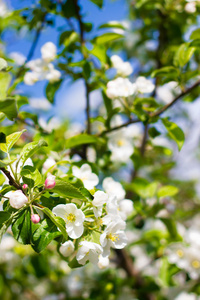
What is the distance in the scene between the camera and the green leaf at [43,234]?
2.57 ft

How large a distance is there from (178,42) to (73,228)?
163cm

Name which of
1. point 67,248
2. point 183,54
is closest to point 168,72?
point 183,54

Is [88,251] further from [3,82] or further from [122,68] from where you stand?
[122,68]

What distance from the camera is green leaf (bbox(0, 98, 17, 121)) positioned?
28.3 inches

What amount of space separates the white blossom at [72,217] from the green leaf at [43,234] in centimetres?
3

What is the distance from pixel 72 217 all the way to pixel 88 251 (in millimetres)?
104

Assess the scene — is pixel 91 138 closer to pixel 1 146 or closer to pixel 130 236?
pixel 1 146

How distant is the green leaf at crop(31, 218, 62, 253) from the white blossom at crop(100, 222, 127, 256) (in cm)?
12

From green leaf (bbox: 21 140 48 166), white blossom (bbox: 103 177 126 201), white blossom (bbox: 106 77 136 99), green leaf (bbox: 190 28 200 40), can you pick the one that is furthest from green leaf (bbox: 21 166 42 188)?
green leaf (bbox: 190 28 200 40)

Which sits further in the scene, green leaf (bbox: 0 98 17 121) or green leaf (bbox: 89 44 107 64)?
green leaf (bbox: 89 44 107 64)

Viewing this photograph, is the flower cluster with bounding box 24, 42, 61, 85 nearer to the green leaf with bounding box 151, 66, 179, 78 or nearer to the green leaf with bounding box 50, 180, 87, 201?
the green leaf with bounding box 151, 66, 179, 78

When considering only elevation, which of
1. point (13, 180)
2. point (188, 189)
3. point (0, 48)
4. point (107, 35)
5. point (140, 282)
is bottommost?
point (188, 189)

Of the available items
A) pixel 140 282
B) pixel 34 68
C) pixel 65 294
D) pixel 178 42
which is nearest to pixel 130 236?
pixel 65 294

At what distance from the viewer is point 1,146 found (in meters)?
0.82
